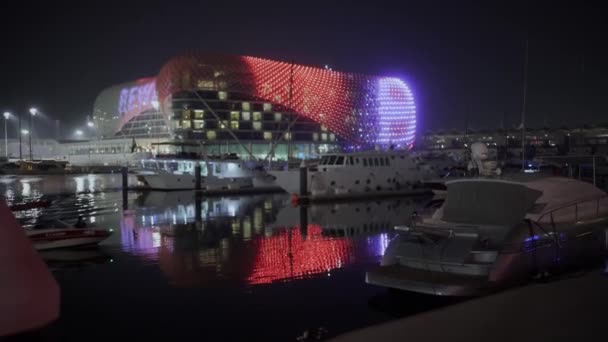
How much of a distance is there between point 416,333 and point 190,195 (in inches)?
1593

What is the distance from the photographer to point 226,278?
583 inches

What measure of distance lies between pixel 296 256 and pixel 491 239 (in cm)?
802

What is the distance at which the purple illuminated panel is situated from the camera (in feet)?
375

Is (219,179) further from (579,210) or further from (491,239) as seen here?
(491,239)

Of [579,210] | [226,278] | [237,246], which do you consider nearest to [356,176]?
[237,246]

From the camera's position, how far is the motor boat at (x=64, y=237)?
743 inches

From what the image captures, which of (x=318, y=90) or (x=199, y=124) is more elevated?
(x=318, y=90)

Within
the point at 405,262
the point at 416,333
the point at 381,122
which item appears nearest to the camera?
the point at 416,333

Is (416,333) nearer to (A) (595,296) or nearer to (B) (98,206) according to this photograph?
(A) (595,296)

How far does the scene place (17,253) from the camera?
20.4ft

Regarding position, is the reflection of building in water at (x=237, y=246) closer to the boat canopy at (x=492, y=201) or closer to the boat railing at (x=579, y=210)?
the boat canopy at (x=492, y=201)

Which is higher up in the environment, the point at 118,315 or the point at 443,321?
the point at 443,321

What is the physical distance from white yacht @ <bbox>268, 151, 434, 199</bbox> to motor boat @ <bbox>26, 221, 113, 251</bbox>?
20192 mm

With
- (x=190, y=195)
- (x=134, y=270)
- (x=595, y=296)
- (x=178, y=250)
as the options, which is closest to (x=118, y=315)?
(x=134, y=270)
